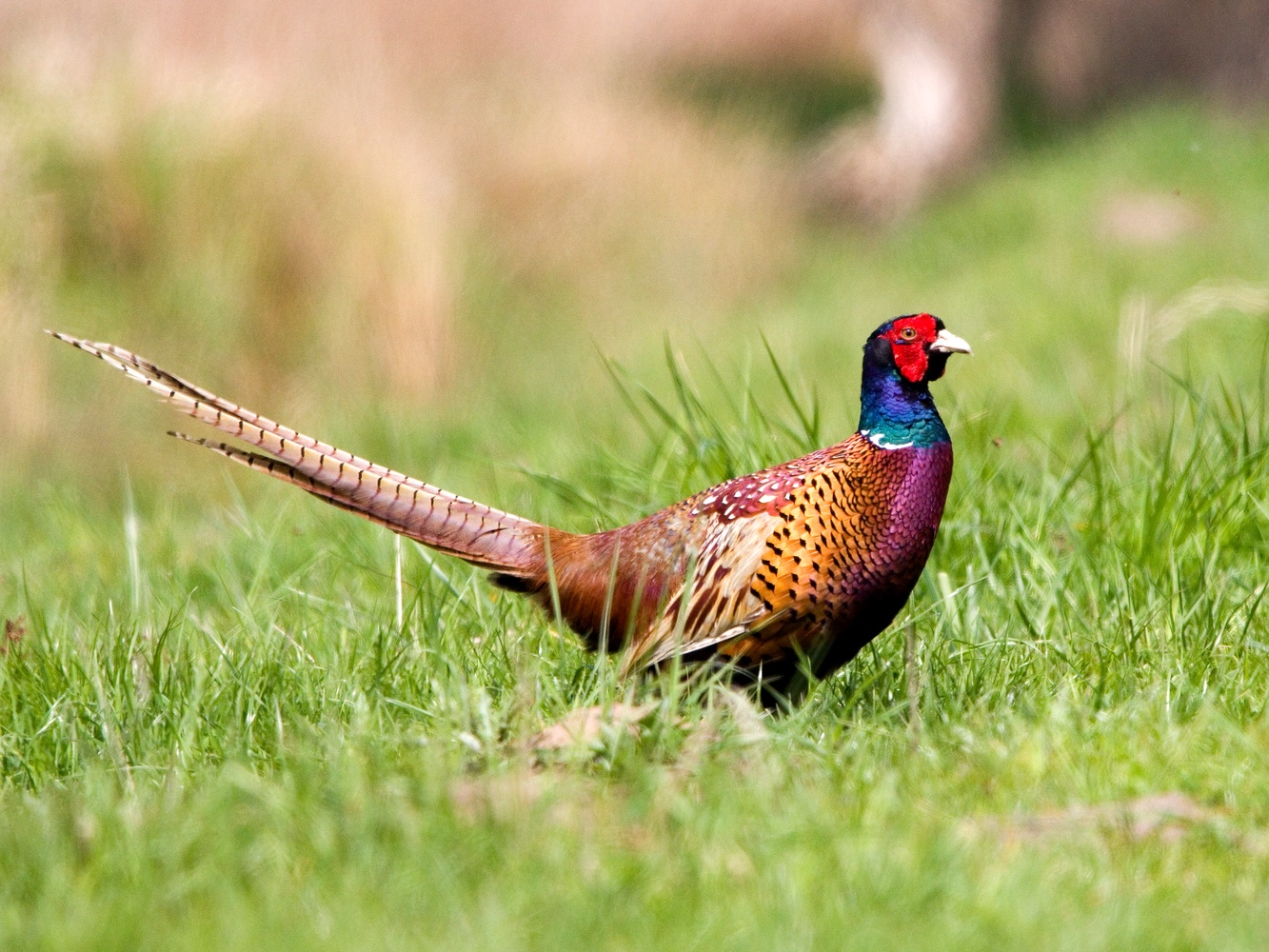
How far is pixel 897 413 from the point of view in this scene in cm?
338

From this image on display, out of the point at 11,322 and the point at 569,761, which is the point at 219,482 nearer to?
the point at 11,322

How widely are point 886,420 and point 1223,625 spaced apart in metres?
0.83

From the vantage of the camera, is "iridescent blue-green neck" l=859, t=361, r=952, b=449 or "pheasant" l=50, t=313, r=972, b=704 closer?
"pheasant" l=50, t=313, r=972, b=704

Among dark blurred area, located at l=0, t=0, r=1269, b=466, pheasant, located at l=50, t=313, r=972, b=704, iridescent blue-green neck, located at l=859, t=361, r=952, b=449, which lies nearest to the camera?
pheasant, located at l=50, t=313, r=972, b=704

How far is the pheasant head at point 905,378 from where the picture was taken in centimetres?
337

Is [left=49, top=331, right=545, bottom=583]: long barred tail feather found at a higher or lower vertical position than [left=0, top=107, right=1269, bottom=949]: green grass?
higher

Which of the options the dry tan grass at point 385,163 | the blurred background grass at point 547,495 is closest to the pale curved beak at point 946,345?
the blurred background grass at point 547,495

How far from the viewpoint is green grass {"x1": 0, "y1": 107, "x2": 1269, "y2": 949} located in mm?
2307

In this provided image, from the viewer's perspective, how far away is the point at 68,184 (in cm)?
920

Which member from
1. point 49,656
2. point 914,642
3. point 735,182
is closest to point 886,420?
point 914,642

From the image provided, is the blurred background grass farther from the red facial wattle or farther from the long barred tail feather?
the red facial wattle

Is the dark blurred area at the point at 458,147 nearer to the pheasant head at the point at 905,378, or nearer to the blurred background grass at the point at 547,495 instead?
the blurred background grass at the point at 547,495

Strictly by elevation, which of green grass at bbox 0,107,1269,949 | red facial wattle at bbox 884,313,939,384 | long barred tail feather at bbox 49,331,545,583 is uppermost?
red facial wattle at bbox 884,313,939,384

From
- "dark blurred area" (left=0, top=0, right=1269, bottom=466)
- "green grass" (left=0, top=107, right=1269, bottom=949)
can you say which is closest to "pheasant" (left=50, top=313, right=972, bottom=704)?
"green grass" (left=0, top=107, right=1269, bottom=949)
